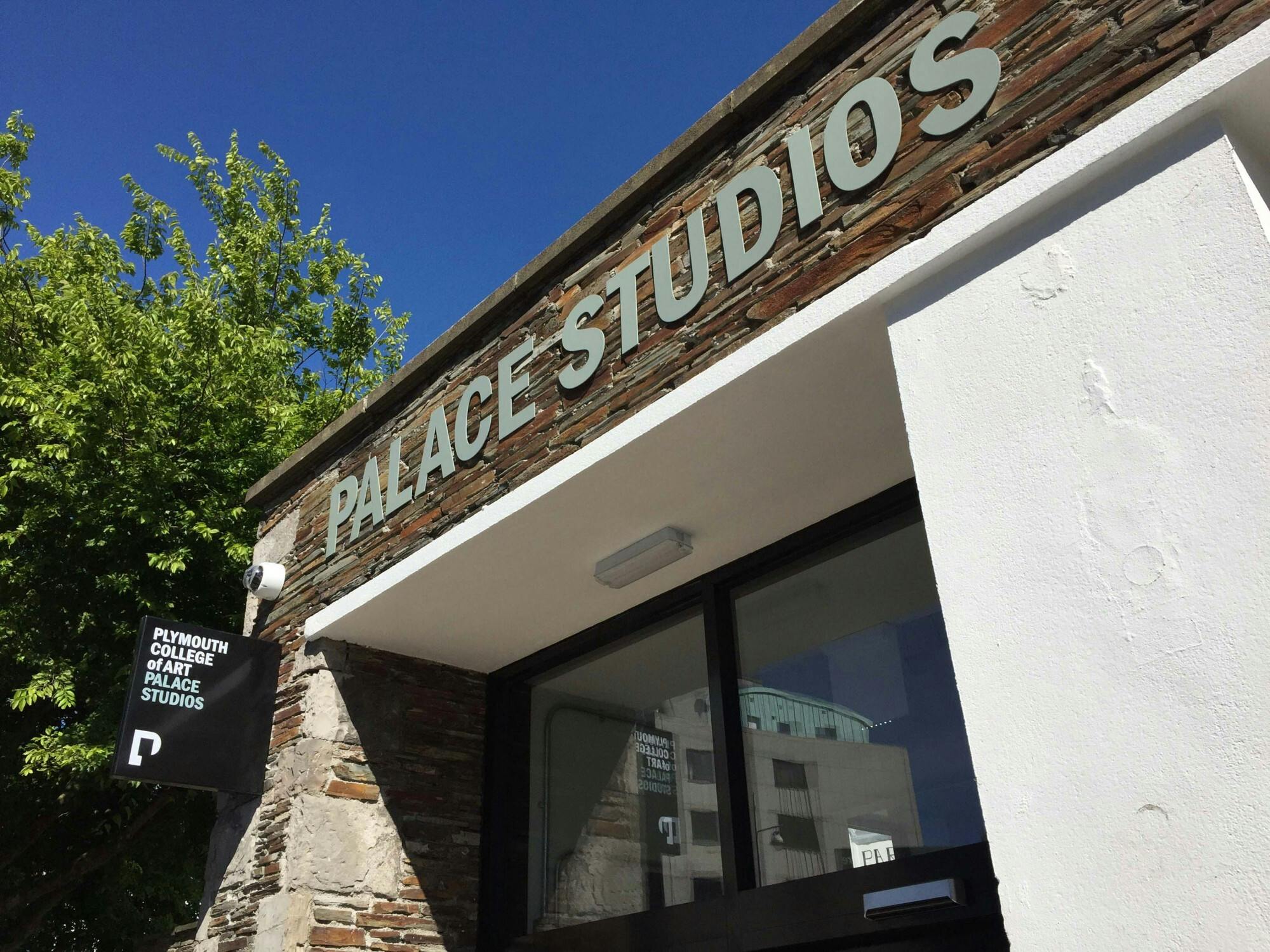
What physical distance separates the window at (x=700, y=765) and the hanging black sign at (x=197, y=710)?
6.78ft

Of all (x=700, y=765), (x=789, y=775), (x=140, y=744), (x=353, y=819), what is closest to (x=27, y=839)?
(x=140, y=744)

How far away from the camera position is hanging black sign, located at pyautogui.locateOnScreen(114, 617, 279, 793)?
4645mm

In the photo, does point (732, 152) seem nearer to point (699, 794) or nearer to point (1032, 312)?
point (1032, 312)

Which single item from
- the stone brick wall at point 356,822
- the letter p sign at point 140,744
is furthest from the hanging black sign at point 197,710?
the stone brick wall at point 356,822

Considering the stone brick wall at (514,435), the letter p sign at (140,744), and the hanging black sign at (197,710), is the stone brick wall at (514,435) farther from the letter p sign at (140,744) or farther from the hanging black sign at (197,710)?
the letter p sign at (140,744)

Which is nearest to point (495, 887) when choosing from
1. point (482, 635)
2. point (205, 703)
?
point (482, 635)

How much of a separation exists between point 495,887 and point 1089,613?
3.70 m

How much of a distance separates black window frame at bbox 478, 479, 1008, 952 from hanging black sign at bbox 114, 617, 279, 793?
1.18 meters

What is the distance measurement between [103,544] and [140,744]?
3703 mm

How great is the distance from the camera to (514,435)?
4527 millimetres

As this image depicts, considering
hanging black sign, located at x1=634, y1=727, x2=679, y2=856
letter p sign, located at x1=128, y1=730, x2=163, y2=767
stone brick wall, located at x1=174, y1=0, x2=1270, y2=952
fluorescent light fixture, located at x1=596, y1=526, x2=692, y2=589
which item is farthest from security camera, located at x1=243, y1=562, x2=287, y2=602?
hanging black sign, located at x1=634, y1=727, x2=679, y2=856

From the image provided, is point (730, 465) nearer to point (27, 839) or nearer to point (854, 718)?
point (854, 718)

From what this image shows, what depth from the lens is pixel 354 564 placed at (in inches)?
205

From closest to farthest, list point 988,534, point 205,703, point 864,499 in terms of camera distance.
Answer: point 988,534, point 864,499, point 205,703
